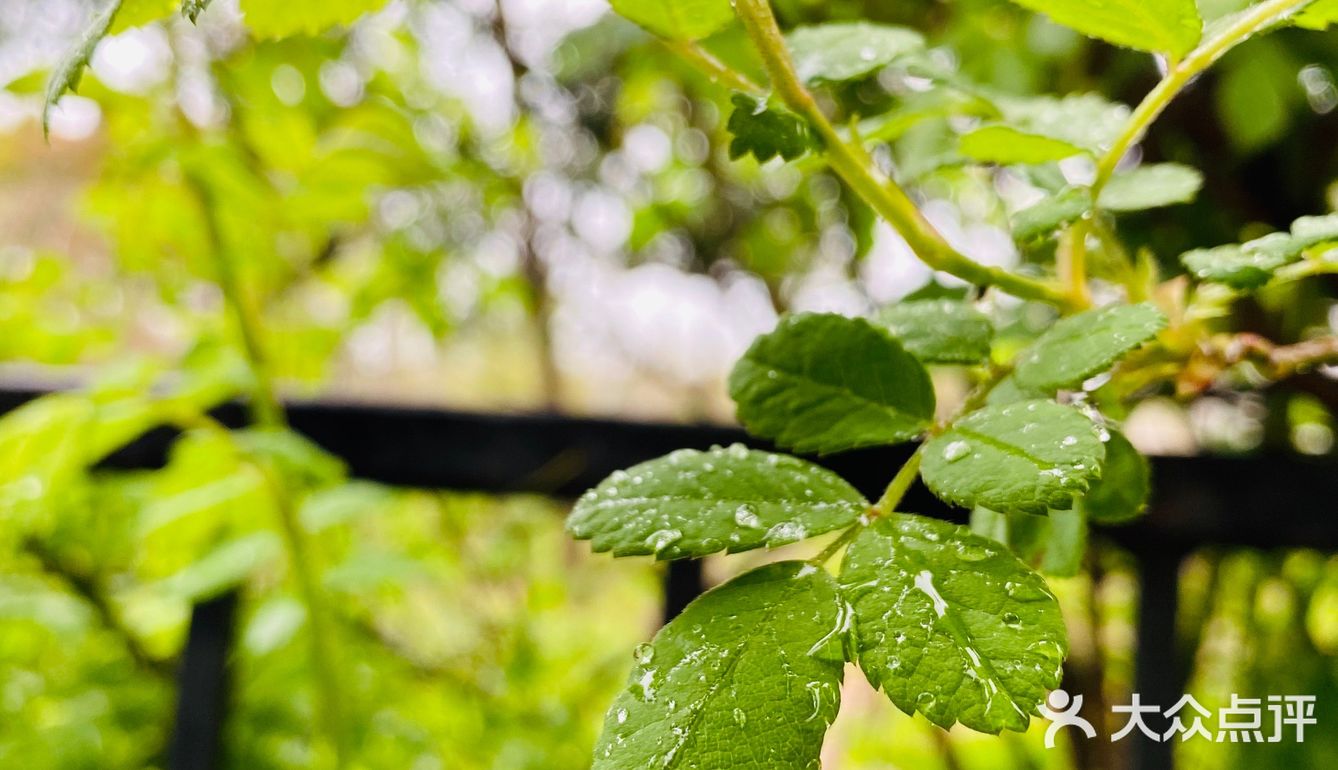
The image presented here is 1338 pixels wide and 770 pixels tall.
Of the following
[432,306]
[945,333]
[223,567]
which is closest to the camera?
[945,333]

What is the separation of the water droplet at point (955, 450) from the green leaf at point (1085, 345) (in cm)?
3

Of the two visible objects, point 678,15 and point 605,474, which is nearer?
point 678,15

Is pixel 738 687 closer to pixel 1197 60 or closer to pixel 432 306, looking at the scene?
pixel 1197 60

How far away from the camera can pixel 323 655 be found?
548 mm

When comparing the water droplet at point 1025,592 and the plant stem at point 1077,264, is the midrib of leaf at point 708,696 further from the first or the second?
the plant stem at point 1077,264

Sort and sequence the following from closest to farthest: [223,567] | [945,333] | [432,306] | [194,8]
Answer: [194,8], [945,333], [223,567], [432,306]

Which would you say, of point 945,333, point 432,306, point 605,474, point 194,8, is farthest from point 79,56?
point 432,306

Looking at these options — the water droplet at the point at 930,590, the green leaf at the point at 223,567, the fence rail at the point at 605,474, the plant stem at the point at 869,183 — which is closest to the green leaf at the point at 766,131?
the plant stem at the point at 869,183

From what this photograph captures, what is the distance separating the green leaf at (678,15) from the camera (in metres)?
0.23

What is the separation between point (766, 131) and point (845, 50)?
9 centimetres

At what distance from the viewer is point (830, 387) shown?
0.86 ft

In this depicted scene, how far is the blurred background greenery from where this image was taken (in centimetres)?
60

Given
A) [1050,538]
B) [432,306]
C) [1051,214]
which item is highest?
[1051,214]

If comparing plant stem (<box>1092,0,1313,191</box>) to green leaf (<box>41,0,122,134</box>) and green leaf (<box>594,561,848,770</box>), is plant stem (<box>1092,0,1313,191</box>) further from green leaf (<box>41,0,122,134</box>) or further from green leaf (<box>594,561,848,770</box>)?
green leaf (<box>41,0,122,134</box>)
